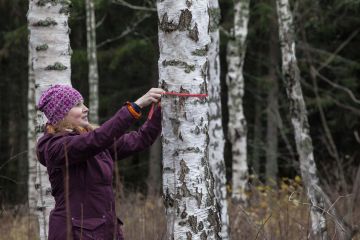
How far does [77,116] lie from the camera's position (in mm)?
3668

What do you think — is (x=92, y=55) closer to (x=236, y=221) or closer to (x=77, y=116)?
(x=236, y=221)

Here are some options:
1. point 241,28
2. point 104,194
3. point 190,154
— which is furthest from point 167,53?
point 241,28

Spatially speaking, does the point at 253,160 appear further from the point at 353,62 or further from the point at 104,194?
the point at 104,194

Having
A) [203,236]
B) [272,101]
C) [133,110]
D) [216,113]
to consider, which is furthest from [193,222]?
[272,101]

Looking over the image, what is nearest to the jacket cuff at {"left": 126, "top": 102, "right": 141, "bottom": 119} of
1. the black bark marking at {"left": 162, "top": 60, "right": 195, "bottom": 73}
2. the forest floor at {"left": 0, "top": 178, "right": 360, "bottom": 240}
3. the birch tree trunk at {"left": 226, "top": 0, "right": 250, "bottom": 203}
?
the black bark marking at {"left": 162, "top": 60, "right": 195, "bottom": 73}

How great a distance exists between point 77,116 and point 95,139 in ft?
1.37

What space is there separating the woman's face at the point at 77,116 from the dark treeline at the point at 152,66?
11350mm

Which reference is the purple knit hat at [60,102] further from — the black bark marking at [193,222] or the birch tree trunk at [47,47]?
the birch tree trunk at [47,47]

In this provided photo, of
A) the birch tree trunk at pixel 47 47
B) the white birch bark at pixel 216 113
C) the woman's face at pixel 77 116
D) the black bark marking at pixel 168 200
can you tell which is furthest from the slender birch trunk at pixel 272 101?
the black bark marking at pixel 168 200

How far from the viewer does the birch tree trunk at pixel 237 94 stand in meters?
10.9

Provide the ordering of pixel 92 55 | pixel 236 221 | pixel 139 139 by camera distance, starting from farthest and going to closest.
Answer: pixel 92 55, pixel 236 221, pixel 139 139

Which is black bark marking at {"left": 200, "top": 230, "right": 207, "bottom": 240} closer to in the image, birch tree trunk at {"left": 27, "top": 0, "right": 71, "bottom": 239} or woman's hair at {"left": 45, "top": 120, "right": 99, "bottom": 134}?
woman's hair at {"left": 45, "top": 120, "right": 99, "bottom": 134}

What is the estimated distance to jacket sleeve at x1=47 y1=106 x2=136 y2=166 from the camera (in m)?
3.28

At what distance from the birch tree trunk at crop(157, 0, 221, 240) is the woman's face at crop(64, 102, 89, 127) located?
58 cm
